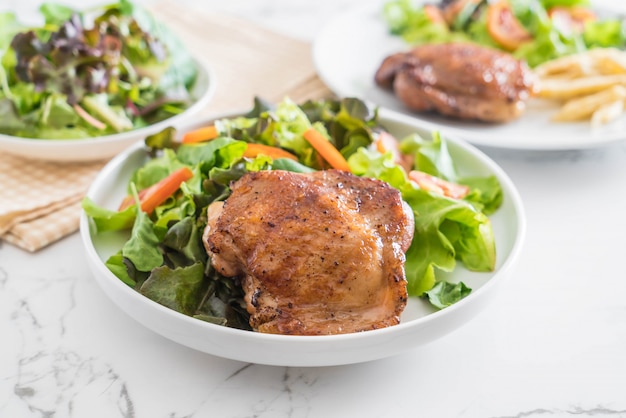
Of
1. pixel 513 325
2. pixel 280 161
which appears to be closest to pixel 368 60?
pixel 280 161

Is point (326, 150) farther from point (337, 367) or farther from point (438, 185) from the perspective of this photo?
point (337, 367)

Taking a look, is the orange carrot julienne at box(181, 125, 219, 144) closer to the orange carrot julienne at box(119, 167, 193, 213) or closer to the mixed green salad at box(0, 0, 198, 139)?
the orange carrot julienne at box(119, 167, 193, 213)

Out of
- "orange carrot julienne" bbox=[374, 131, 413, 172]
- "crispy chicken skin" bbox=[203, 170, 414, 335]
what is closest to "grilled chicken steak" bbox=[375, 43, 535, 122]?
"orange carrot julienne" bbox=[374, 131, 413, 172]

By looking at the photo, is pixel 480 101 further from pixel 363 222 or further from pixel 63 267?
pixel 63 267

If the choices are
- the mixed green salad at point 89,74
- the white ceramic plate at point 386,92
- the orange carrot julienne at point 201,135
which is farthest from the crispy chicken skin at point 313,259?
the mixed green salad at point 89,74

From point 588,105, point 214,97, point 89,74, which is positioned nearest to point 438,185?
point 588,105
